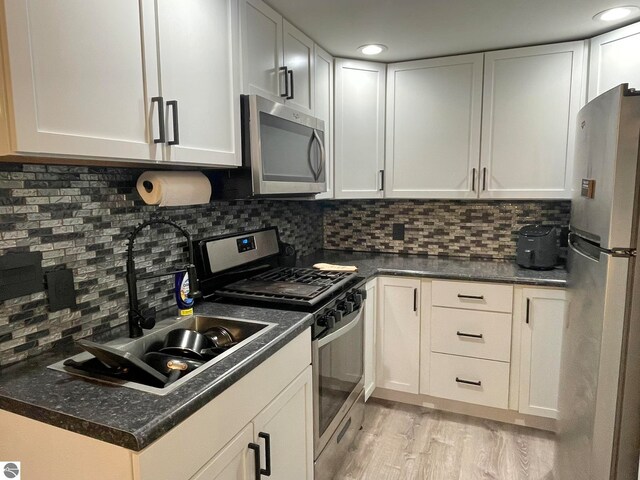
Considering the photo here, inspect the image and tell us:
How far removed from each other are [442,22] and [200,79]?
1.32 metres

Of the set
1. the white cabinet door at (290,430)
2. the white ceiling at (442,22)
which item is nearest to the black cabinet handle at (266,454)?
the white cabinet door at (290,430)

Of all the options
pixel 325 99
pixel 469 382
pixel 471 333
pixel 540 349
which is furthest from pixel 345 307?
pixel 325 99

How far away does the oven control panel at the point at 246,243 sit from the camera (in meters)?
2.07

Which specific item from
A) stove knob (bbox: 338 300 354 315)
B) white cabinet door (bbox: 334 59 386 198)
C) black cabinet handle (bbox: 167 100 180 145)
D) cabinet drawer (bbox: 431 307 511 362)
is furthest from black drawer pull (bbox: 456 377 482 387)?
black cabinet handle (bbox: 167 100 180 145)

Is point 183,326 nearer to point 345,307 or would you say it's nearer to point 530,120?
point 345,307

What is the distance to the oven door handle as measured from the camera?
5.48 feet

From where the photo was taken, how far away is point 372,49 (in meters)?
2.40

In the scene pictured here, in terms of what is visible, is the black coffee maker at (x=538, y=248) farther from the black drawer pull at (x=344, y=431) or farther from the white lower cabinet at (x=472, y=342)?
the black drawer pull at (x=344, y=431)

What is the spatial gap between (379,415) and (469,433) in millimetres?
520

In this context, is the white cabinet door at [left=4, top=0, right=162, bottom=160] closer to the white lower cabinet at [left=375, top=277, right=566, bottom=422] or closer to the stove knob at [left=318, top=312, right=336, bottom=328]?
the stove knob at [left=318, top=312, right=336, bottom=328]

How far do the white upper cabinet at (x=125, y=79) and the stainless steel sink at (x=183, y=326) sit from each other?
582mm

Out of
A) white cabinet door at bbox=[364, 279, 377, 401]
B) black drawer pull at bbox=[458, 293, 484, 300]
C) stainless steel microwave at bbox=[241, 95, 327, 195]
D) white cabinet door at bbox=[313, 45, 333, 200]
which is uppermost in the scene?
white cabinet door at bbox=[313, 45, 333, 200]

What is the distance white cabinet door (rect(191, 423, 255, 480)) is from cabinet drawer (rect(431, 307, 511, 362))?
4.93 ft

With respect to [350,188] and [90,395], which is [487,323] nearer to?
[350,188]
